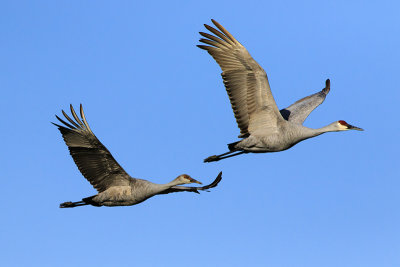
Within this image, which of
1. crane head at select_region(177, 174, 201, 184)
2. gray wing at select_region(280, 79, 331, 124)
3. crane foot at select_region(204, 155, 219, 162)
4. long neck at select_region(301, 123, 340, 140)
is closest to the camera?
crane head at select_region(177, 174, 201, 184)

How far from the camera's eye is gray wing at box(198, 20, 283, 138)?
16.4 meters

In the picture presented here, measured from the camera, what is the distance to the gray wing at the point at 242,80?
16422 mm

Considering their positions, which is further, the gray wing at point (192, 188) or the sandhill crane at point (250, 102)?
the gray wing at point (192, 188)

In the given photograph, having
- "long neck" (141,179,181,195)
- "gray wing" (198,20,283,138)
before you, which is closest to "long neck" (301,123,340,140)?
"gray wing" (198,20,283,138)

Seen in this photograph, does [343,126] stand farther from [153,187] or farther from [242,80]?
[153,187]

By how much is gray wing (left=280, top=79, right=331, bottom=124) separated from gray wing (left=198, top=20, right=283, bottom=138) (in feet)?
9.86

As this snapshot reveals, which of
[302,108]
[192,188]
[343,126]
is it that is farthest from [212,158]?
[302,108]

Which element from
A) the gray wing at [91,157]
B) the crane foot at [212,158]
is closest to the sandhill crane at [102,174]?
the gray wing at [91,157]

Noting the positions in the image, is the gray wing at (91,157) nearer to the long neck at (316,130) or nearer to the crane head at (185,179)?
the crane head at (185,179)

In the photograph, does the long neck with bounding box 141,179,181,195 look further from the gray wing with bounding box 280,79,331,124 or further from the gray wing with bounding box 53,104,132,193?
the gray wing with bounding box 280,79,331,124

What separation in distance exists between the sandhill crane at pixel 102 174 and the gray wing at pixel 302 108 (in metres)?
4.44

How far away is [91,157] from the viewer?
54.5 feet

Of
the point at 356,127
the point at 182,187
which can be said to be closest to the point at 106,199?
the point at 182,187

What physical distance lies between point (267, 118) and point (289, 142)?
766 millimetres
